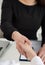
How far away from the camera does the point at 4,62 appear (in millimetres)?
766

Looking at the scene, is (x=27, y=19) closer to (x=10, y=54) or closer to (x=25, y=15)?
(x=25, y=15)

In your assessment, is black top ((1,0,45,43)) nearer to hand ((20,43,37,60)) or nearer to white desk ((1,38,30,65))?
hand ((20,43,37,60))

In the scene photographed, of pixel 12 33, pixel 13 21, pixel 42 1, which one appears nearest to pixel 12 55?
pixel 12 33

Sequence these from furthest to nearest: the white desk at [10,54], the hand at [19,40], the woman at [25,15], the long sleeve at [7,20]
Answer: the woman at [25,15], the long sleeve at [7,20], the hand at [19,40], the white desk at [10,54]

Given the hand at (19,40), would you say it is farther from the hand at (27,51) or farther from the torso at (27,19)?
the torso at (27,19)

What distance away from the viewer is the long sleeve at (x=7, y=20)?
4.05ft

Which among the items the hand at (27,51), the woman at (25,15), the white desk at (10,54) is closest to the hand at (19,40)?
the hand at (27,51)

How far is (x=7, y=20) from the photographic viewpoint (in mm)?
1351

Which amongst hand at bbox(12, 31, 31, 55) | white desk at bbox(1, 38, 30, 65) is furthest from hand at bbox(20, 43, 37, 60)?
white desk at bbox(1, 38, 30, 65)

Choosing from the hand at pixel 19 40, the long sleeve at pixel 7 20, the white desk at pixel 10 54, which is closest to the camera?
the white desk at pixel 10 54

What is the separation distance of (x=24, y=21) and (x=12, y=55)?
0.70 meters

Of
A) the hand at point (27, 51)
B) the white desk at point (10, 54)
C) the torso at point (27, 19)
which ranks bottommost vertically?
the torso at point (27, 19)

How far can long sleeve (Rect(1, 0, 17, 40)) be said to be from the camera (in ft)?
4.05

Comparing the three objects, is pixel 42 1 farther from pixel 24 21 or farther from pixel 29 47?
pixel 29 47
